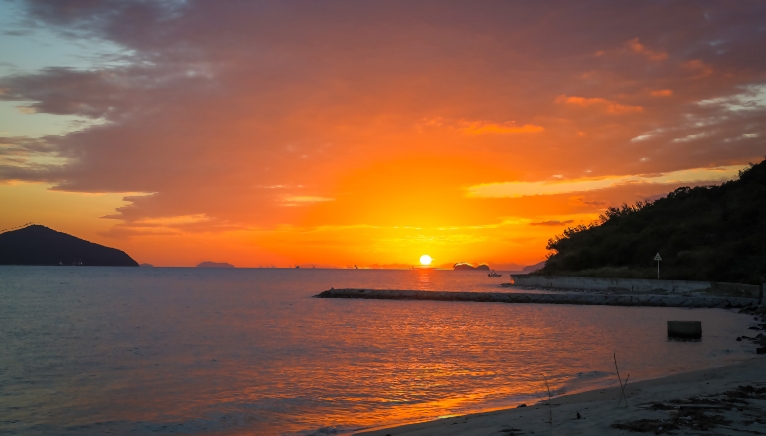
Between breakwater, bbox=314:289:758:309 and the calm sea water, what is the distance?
10.1m

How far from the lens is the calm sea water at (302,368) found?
1273 centimetres

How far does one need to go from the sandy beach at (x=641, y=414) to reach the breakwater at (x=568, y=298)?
114 ft

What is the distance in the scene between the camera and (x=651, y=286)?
201 feet

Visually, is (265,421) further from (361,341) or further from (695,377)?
(361,341)

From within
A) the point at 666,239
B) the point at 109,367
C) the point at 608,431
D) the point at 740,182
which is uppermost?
the point at 740,182

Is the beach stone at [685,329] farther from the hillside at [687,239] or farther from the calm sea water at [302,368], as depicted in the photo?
the hillside at [687,239]

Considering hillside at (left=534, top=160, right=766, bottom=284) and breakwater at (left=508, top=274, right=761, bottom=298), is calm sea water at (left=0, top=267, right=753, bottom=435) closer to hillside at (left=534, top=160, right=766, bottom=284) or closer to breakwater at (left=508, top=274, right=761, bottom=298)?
breakwater at (left=508, top=274, right=761, bottom=298)

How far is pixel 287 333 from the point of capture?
100 feet

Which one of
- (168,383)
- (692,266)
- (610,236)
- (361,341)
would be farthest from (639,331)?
(610,236)

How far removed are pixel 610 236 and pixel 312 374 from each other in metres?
78.0

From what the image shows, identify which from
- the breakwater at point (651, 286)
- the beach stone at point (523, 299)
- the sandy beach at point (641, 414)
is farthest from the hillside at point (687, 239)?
the sandy beach at point (641, 414)

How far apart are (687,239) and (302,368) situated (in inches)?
2516

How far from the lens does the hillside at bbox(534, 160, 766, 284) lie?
55.0m

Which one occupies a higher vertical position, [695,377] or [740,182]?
[740,182]
